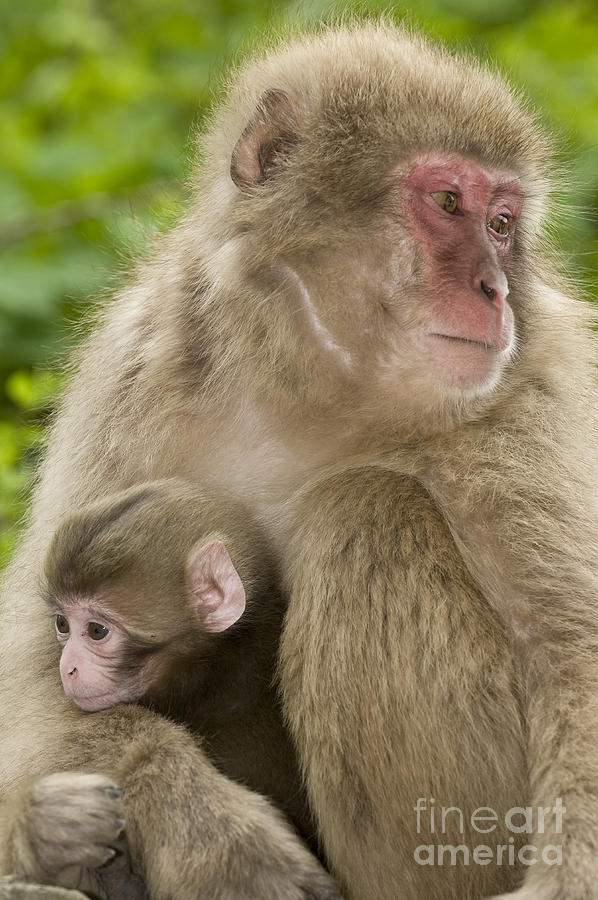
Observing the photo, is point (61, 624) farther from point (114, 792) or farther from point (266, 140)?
point (266, 140)

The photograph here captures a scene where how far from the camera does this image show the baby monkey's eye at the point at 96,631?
11.4 ft

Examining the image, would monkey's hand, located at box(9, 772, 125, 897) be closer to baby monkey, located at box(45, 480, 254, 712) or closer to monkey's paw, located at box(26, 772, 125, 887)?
monkey's paw, located at box(26, 772, 125, 887)

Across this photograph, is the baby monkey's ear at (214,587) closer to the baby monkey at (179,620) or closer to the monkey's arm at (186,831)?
the baby monkey at (179,620)

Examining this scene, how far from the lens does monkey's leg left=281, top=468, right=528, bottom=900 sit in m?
3.01

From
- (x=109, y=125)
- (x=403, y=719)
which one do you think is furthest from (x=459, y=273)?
(x=109, y=125)

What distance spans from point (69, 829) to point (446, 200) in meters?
1.74

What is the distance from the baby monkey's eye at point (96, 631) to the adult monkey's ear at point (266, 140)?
1.17m

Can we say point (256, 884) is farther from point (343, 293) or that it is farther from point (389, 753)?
point (343, 293)

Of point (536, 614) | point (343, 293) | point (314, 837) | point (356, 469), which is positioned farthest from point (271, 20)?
point (314, 837)

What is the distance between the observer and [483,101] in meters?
3.59

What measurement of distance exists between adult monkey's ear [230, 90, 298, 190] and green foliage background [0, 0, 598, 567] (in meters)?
0.70

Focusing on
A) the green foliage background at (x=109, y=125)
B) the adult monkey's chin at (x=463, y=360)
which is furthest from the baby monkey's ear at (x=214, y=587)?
the green foliage background at (x=109, y=125)

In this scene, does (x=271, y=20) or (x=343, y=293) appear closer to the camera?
(x=343, y=293)

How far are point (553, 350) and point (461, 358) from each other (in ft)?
1.30
